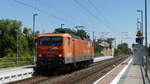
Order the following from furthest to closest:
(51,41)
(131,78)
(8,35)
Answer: (8,35) → (51,41) → (131,78)

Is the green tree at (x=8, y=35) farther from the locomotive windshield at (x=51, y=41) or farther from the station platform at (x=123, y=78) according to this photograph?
the station platform at (x=123, y=78)

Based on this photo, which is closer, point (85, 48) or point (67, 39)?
point (67, 39)

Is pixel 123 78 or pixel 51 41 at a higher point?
pixel 51 41

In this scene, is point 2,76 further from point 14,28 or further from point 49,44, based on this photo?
point 14,28

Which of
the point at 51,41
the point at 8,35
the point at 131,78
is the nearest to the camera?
the point at 131,78

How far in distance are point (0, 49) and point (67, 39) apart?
195 feet

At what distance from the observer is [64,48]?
27.3m

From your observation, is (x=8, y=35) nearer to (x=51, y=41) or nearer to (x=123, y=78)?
(x=51, y=41)

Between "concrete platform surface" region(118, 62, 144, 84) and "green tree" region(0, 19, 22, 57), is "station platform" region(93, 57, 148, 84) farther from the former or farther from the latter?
"green tree" region(0, 19, 22, 57)

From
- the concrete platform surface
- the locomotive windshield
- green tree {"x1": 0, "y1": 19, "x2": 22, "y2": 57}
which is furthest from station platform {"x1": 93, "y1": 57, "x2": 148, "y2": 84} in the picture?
green tree {"x1": 0, "y1": 19, "x2": 22, "y2": 57}

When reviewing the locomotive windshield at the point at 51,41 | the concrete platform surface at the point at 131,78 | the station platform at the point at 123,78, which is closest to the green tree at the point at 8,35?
the locomotive windshield at the point at 51,41

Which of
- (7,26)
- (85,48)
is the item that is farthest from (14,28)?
(85,48)

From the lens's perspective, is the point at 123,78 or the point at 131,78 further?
the point at 123,78

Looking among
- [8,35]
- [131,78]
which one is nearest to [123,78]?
[131,78]
